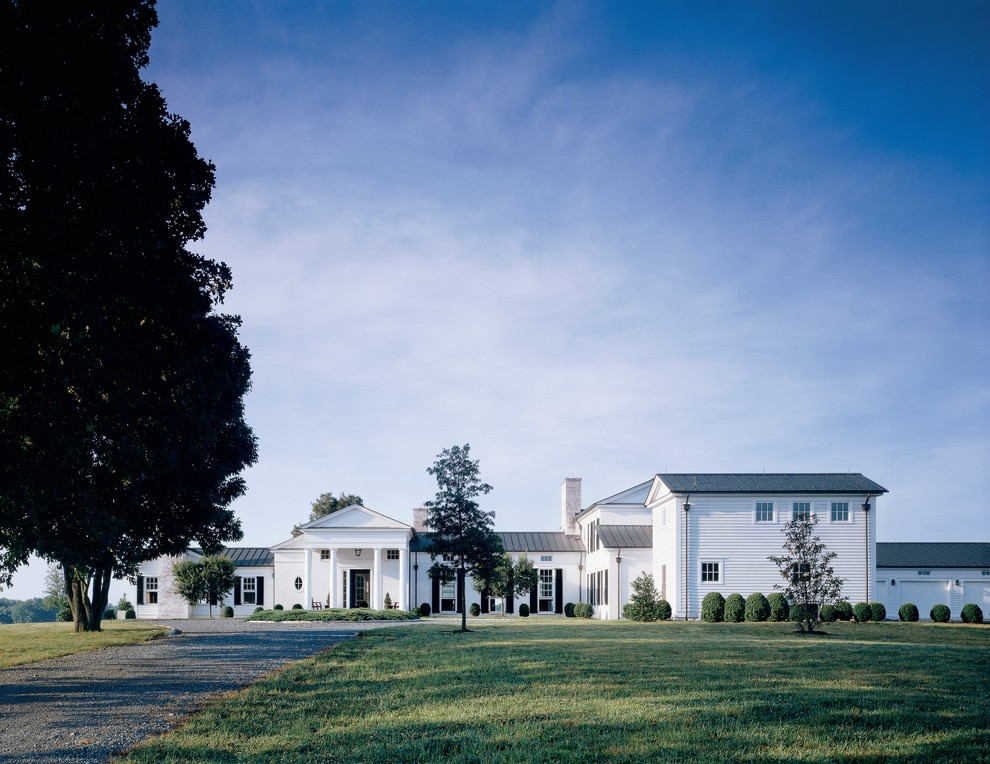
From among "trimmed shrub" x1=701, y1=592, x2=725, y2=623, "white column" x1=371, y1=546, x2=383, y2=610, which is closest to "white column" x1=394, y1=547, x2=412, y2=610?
"white column" x1=371, y1=546, x2=383, y2=610

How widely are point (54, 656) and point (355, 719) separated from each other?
13.5 metres

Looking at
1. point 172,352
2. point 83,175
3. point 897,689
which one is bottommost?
point 897,689

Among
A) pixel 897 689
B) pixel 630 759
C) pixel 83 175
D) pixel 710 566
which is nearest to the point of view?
pixel 630 759

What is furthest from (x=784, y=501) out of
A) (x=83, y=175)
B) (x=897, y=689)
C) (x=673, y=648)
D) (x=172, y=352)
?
(x=83, y=175)

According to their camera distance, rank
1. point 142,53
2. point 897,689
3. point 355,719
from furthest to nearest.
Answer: point 142,53 → point 897,689 → point 355,719

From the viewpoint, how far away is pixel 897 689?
39.0 feet

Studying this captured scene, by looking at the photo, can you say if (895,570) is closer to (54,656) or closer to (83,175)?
(54,656)

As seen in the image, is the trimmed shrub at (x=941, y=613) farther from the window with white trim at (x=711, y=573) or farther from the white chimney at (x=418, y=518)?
the white chimney at (x=418, y=518)

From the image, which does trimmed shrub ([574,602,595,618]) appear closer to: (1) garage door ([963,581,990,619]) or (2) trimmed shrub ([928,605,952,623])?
(2) trimmed shrub ([928,605,952,623])

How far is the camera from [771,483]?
1593 inches

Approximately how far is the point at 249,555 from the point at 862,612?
37500 millimetres

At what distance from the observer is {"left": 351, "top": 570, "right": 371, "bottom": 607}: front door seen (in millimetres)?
53156

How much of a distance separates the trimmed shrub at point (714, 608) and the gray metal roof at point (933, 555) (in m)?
16.2

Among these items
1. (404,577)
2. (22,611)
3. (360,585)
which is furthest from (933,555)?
(22,611)
